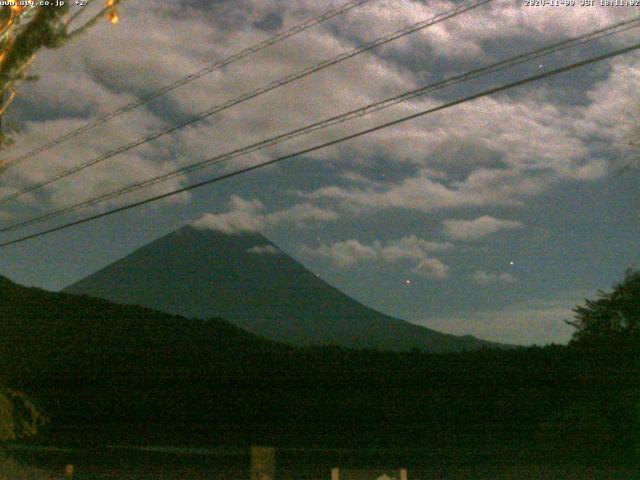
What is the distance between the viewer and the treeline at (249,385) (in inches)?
1076

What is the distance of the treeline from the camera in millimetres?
27328

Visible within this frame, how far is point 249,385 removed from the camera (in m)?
31.8

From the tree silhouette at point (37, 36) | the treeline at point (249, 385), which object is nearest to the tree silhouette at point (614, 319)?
the treeline at point (249, 385)

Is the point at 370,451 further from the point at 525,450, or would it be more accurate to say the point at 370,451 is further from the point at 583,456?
the point at 583,456

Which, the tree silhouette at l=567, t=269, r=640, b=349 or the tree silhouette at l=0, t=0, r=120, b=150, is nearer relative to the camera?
the tree silhouette at l=0, t=0, r=120, b=150

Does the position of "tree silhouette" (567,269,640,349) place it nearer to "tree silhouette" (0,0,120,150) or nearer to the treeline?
the treeline

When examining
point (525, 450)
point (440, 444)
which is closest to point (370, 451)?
point (440, 444)

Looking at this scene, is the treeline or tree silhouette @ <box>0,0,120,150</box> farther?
the treeline

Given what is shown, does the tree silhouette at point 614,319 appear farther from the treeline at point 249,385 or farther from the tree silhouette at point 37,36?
the tree silhouette at point 37,36

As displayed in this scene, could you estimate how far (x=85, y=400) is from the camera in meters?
32.5

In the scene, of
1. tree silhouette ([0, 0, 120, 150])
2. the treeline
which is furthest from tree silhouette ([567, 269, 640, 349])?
tree silhouette ([0, 0, 120, 150])

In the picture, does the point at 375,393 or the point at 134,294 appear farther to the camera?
Answer: the point at 134,294

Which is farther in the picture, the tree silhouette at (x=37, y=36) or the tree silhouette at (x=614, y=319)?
the tree silhouette at (x=614, y=319)

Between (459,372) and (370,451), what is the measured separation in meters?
4.34
